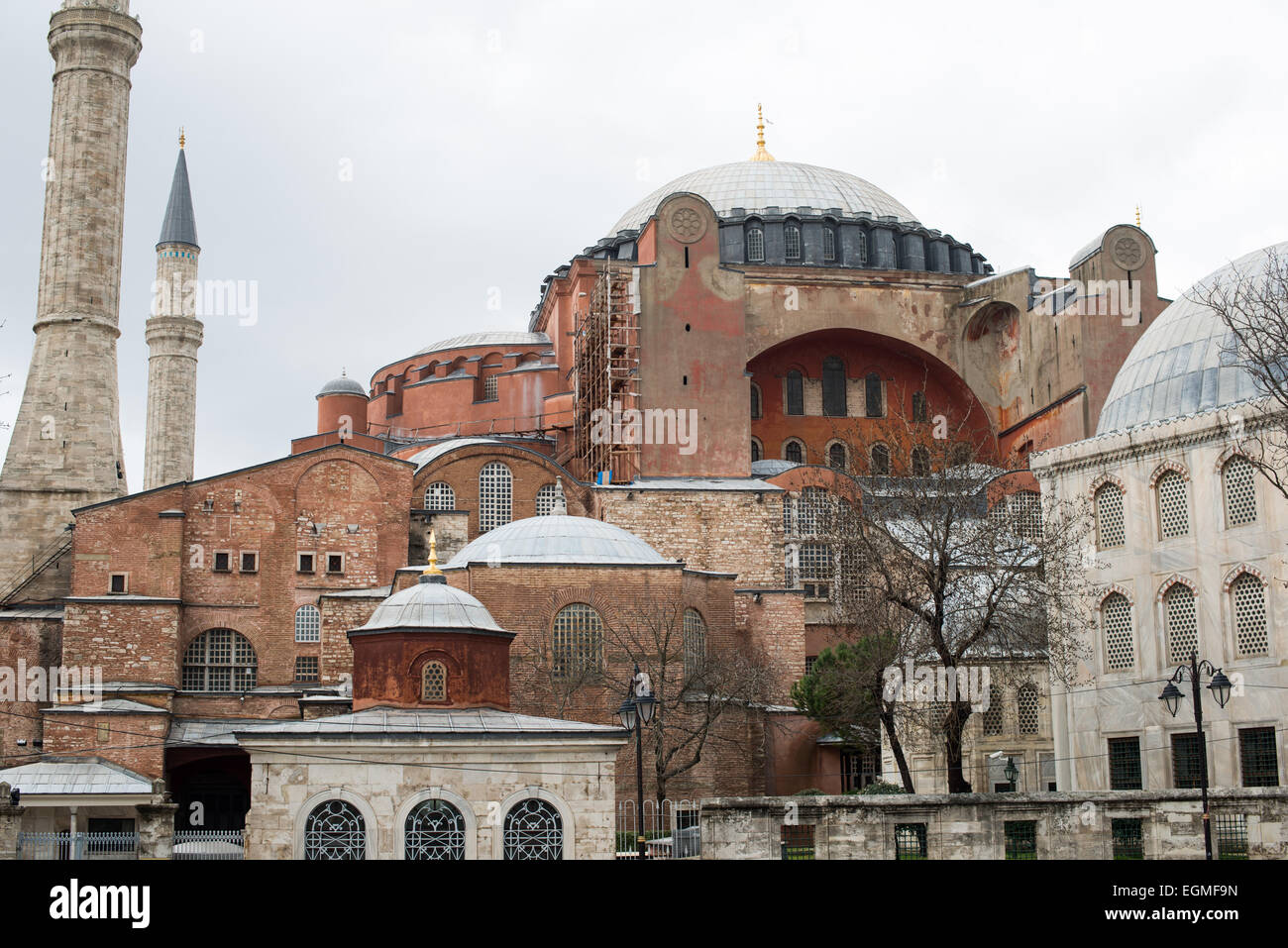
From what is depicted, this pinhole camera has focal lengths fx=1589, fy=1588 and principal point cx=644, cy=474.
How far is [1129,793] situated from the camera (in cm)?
2077

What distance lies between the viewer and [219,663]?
121 feet

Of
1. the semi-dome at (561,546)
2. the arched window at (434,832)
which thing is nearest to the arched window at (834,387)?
the semi-dome at (561,546)

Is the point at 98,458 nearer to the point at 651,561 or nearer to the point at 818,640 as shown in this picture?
the point at 651,561

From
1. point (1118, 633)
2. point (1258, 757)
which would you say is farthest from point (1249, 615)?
point (1118, 633)

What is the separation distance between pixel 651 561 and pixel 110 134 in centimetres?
1937

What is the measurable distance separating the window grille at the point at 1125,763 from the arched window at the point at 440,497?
18.8 metres

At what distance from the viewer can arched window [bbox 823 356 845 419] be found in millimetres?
44625

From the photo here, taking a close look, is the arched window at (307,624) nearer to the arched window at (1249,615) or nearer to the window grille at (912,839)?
the window grille at (912,839)

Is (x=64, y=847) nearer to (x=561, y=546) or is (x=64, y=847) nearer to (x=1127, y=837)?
(x=561, y=546)

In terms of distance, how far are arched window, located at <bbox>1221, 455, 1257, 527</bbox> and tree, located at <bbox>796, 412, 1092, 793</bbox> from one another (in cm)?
245

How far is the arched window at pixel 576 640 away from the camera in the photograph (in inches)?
1228

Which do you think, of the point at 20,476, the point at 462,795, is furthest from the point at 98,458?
the point at 462,795
